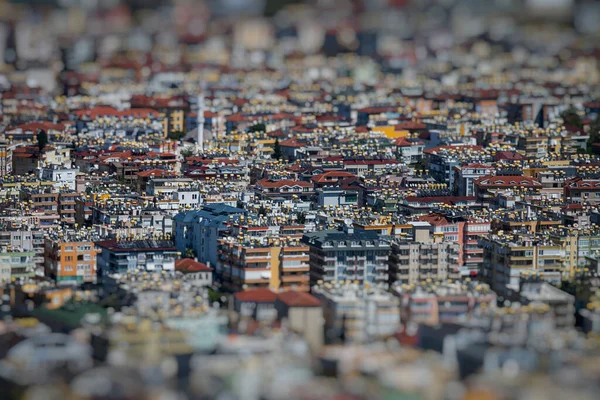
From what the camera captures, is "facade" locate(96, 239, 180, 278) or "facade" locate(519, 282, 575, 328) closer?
"facade" locate(519, 282, 575, 328)

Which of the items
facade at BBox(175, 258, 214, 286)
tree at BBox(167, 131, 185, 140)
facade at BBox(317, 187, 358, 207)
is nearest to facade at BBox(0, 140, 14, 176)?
tree at BBox(167, 131, 185, 140)

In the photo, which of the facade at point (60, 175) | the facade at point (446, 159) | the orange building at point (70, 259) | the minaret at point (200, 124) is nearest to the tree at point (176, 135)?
the minaret at point (200, 124)

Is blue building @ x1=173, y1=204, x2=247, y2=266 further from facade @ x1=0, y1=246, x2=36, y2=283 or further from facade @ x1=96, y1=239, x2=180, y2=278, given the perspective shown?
facade @ x1=0, y1=246, x2=36, y2=283

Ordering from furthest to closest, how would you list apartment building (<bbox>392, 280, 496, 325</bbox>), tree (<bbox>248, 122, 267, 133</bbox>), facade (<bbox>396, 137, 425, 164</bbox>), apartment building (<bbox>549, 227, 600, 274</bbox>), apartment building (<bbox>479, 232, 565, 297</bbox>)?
tree (<bbox>248, 122, 267, 133</bbox>)
facade (<bbox>396, 137, 425, 164</bbox>)
apartment building (<bbox>549, 227, 600, 274</bbox>)
apartment building (<bbox>479, 232, 565, 297</bbox>)
apartment building (<bbox>392, 280, 496, 325</bbox>)

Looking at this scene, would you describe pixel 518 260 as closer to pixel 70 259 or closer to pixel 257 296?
pixel 257 296

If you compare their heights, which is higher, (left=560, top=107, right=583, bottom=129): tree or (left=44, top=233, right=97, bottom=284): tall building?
(left=560, top=107, right=583, bottom=129): tree

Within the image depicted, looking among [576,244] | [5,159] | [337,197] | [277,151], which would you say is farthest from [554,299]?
[277,151]
